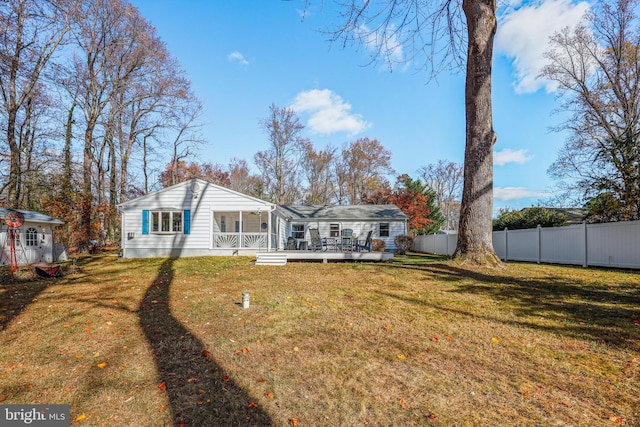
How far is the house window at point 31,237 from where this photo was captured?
13602mm

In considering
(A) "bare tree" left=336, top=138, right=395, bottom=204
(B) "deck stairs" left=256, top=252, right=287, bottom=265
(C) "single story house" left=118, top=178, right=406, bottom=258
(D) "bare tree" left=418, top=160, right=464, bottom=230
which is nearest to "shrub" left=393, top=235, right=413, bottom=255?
(C) "single story house" left=118, top=178, right=406, bottom=258

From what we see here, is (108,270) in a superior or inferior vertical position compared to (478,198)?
inferior

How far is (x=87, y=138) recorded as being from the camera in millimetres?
17891

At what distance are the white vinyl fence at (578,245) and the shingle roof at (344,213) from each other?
8.21 m

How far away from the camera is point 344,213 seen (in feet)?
73.5

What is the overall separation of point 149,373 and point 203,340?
0.82m

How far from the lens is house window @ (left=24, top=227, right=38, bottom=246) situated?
13.6 metres

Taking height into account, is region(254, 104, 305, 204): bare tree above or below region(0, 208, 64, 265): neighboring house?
above

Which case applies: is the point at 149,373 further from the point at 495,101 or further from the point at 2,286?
the point at 495,101

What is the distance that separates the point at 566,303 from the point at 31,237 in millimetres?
19555

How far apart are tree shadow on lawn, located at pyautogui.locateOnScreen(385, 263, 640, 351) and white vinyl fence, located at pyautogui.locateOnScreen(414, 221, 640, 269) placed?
3665 mm

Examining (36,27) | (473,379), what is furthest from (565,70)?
(36,27)

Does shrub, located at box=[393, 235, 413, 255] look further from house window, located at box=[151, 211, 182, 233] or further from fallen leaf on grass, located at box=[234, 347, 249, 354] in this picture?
fallen leaf on grass, located at box=[234, 347, 249, 354]

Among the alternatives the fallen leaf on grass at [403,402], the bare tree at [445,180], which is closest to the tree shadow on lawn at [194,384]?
the fallen leaf on grass at [403,402]
